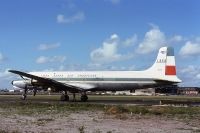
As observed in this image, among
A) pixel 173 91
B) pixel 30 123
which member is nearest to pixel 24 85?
pixel 30 123

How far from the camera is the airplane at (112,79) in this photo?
59969mm

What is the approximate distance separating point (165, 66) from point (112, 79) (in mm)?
7768

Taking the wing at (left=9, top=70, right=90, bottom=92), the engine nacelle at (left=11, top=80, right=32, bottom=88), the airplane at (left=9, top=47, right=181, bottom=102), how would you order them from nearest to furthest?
the airplane at (left=9, top=47, right=181, bottom=102)
the wing at (left=9, top=70, right=90, bottom=92)
the engine nacelle at (left=11, top=80, right=32, bottom=88)

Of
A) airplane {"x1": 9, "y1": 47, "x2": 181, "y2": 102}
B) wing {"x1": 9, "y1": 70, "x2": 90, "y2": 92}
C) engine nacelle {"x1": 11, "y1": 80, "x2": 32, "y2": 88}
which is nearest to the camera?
airplane {"x1": 9, "y1": 47, "x2": 181, "y2": 102}

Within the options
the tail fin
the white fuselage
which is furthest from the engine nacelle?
the tail fin

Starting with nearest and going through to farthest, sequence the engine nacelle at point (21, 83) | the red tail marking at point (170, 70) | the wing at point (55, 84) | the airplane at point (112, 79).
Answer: the airplane at point (112, 79) < the red tail marking at point (170, 70) < the wing at point (55, 84) < the engine nacelle at point (21, 83)

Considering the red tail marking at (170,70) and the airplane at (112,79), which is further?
the red tail marking at (170,70)

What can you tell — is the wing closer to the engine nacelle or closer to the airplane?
the airplane

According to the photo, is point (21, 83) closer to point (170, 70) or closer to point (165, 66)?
point (165, 66)

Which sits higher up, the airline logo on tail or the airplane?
the airline logo on tail

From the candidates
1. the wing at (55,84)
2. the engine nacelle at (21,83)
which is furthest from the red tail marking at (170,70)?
the engine nacelle at (21,83)

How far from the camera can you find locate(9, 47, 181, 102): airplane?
59969 mm

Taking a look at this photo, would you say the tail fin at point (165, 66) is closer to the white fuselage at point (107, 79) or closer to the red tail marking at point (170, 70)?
the red tail marking at point (170, 70)

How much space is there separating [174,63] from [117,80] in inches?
333
